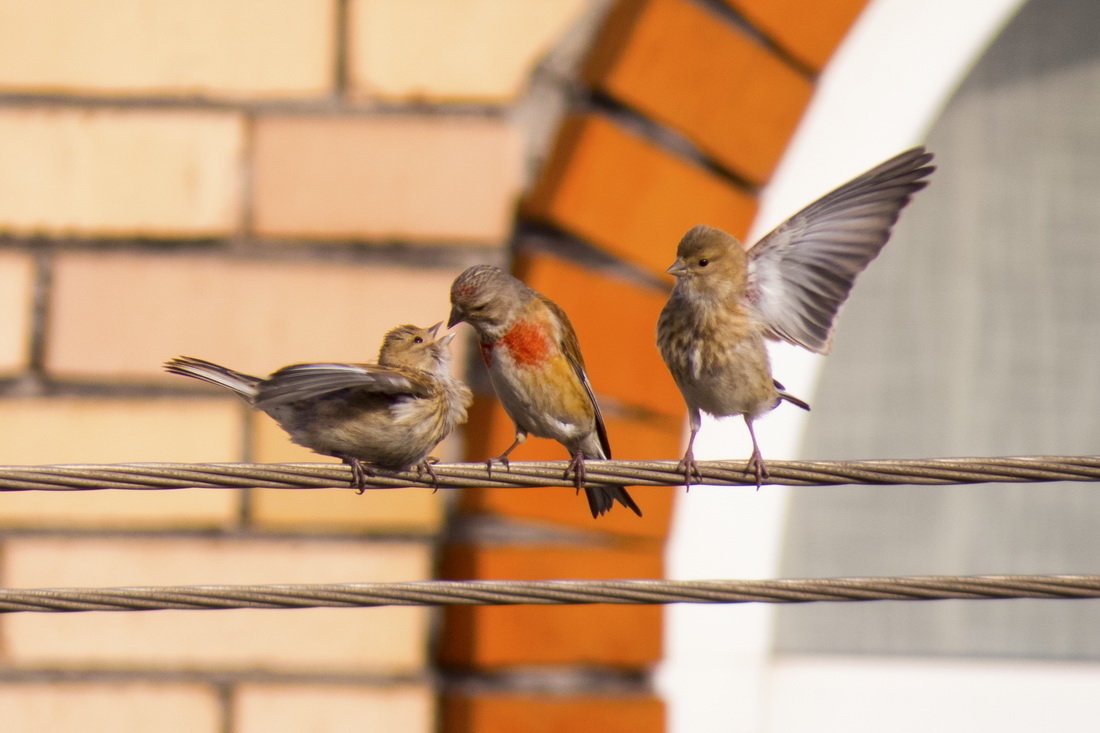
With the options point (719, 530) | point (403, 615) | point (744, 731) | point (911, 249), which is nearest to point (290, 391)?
point (403, 615)

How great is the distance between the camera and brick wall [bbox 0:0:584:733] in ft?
7.18

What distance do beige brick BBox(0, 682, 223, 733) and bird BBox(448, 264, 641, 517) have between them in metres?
0.66

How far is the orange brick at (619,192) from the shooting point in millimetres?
2232

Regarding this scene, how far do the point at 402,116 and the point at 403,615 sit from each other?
876mm

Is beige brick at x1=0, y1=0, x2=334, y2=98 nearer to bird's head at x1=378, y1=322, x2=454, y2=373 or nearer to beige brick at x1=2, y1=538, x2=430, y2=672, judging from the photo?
bird's head at x1=378, y1=322, x2=454, y2=373

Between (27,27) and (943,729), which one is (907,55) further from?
(27,27)

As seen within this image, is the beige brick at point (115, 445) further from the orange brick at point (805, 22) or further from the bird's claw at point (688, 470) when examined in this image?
the orange brick at point (805, 22)

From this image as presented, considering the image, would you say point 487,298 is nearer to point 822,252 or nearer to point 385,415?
A: point 385,415

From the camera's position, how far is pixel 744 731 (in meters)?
2.52

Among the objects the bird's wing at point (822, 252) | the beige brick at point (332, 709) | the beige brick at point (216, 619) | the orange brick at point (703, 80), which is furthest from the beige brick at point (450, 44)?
the beige brick at point (332, 709)

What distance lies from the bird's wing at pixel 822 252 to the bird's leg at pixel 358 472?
72cm

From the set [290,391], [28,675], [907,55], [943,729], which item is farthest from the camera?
[943,729]

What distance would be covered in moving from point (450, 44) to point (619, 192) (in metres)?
0.41

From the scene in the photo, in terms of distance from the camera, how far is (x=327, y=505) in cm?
222
